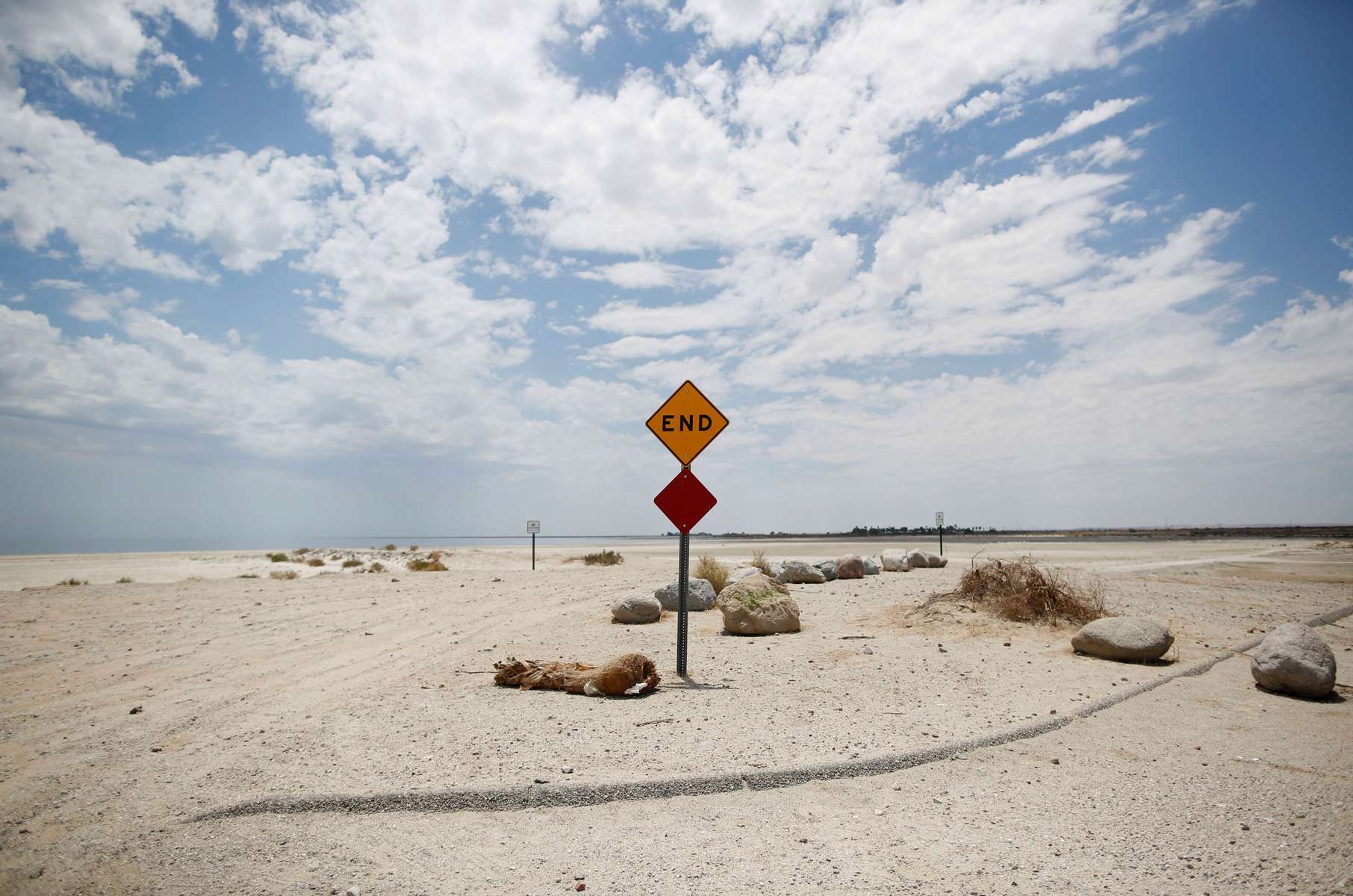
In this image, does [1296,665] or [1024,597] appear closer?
[1296,665]

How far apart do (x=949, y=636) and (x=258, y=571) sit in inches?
1160

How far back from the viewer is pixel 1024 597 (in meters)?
12.4

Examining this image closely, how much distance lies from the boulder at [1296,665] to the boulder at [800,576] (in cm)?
1154

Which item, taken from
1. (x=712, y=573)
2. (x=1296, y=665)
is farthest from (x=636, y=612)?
(x=1296, y=665)

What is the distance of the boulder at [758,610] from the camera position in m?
11.5

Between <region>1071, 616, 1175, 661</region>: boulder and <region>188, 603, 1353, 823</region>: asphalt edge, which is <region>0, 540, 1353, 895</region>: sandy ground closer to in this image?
<region>188, 603, 1353, 823</region>: asphalt edge

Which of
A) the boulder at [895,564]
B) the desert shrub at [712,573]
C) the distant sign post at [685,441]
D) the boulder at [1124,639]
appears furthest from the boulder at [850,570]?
the distant sign post at [685,441]

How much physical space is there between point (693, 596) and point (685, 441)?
6.70 metres

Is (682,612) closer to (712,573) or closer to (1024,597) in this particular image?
(1024,597)

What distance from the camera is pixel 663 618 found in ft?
44.7

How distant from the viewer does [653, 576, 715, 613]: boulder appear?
1406 centimetres

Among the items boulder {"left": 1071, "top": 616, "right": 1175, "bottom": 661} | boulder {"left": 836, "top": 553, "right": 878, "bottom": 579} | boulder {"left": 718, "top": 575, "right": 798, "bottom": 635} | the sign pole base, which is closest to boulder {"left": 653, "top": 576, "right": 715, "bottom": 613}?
boulder {"left": 718, "top": 575, "right": 798, "bottom": 635}

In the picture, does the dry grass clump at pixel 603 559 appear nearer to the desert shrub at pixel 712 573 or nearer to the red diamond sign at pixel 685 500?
the desert shrub at pixel 712 573

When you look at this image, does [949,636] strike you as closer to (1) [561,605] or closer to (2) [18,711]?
(1) [561,605]
